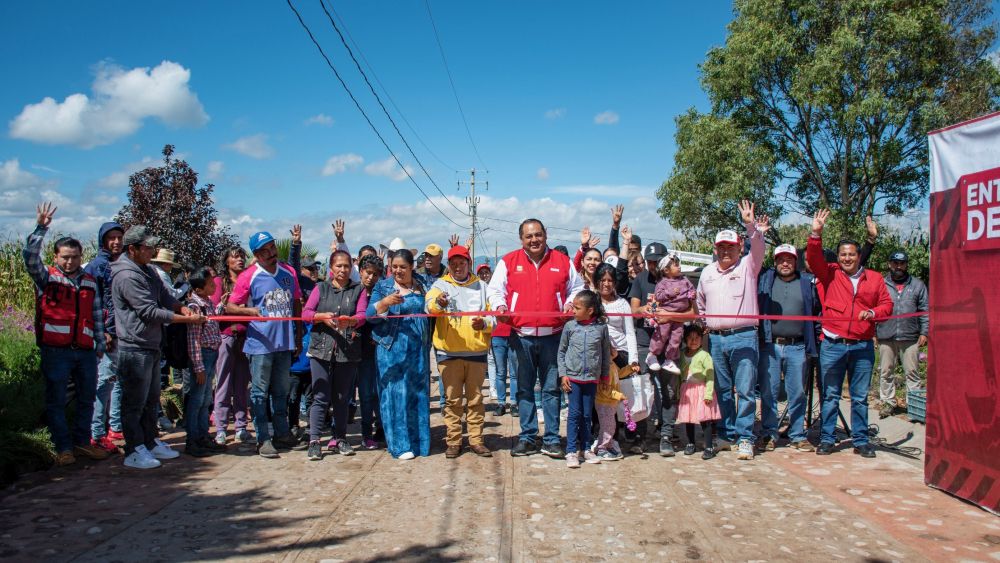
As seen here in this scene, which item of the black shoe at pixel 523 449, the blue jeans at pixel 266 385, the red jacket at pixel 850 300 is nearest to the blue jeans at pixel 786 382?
the red jacket at pixel 850 300

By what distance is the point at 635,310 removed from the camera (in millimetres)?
7145

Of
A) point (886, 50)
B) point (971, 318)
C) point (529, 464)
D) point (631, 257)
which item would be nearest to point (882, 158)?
point (886, 50)

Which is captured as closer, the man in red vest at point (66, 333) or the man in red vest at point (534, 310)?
the man in red vest at point (66, 333)

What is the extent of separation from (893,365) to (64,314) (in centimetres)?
972

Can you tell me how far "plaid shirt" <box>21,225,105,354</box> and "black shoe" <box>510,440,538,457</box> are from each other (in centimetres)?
409

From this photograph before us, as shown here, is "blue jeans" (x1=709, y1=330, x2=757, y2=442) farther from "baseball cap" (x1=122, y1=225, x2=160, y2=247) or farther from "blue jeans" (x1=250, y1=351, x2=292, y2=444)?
"baseball cap" (x1=122, y1=225, x2=160, y2=247)

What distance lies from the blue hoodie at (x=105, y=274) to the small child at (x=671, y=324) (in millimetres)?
5425

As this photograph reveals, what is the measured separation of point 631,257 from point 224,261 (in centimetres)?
512

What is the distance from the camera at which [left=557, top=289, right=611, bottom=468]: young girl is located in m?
6.10

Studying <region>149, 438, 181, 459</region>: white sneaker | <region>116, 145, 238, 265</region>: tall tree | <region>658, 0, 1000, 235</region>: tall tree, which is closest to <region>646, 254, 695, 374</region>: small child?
<region>149, 438, 181, 459</region>: white sneaker

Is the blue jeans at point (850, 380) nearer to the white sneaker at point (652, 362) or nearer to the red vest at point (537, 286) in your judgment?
the white sneaker at point (652, 362)

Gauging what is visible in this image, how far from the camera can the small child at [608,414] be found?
6.30 m

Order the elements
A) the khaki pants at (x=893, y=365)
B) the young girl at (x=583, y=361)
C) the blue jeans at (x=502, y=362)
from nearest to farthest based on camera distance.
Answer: the young girl at (x=583, y=361), the blue jeans at (x=502, y=362), the khaki pants at (x=893, y=365)

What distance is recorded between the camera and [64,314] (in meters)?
5.83
